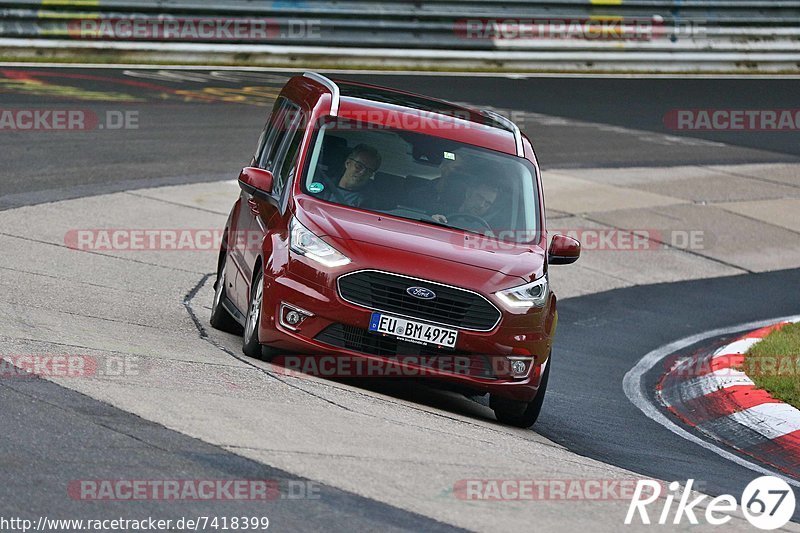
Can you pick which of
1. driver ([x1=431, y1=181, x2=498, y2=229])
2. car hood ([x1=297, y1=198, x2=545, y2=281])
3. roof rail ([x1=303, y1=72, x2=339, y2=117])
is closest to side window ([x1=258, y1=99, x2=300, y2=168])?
roof rail ([x1=303, y1=72, x2=339, y2=117])

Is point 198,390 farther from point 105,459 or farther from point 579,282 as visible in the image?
point 579,282

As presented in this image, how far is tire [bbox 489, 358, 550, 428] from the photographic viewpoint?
29.4 ft

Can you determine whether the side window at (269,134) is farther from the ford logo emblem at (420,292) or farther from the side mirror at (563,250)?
the ford logo emblem at (420,292)

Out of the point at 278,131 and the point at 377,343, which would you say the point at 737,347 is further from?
the point at 377,343

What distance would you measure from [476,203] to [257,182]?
1.47 meters

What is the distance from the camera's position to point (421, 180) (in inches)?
374

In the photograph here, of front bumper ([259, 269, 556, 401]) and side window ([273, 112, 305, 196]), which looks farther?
side window ([273, 112, 305, 196])

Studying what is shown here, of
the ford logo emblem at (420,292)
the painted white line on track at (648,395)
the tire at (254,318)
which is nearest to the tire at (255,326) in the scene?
the tire at (254,318)

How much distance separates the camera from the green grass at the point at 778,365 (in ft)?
34.2

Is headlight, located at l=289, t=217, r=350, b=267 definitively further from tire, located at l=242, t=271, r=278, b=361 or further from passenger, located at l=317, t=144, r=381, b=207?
passenger, located at l=317, t=144, r=381, b=207

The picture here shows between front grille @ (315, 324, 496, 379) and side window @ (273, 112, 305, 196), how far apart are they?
128cm

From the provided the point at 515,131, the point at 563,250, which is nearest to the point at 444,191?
the point at 563,250

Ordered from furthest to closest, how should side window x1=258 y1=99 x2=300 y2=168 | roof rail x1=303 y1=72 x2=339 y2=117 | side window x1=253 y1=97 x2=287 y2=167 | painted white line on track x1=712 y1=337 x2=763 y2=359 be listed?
painted white line on track x1=712 y1=337 x2=763 y2=359 → side window x1=253 y1=97 x2=287 y2=167 → side window x1=258 y1=99 x2=300 y2=168 → roof rail x1=303 y1=72 x2=339 y2=117

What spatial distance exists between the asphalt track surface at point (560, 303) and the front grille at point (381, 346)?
91 centimetres
